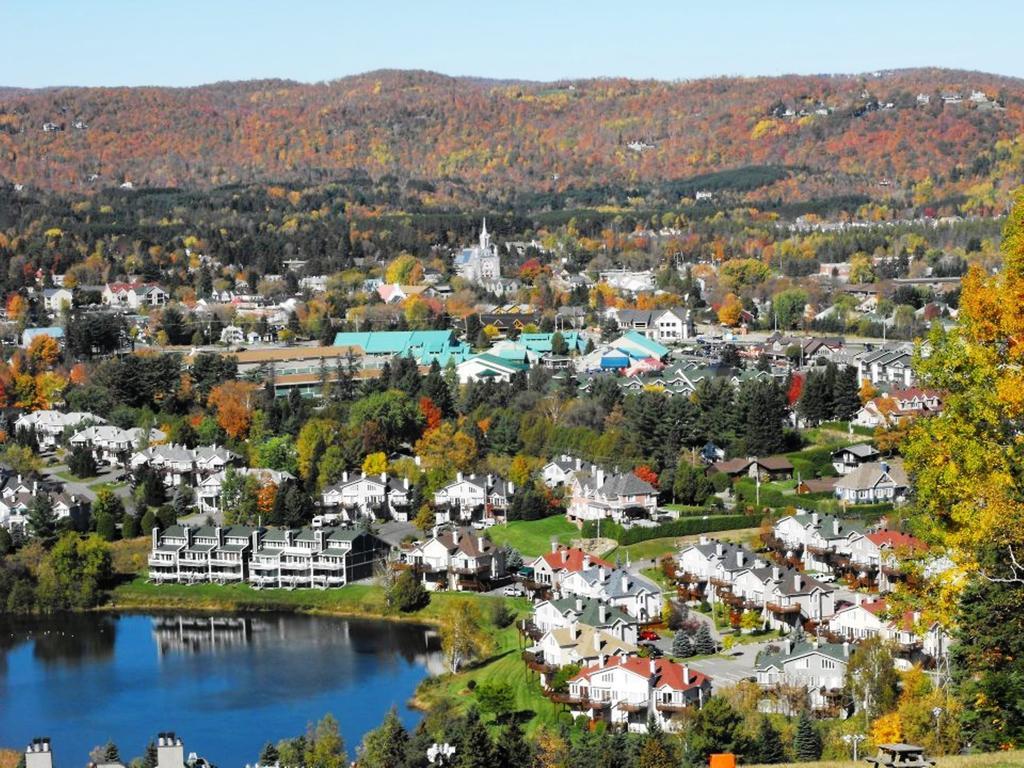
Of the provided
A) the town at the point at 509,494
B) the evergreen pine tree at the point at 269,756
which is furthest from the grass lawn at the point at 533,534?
the evergreen pine tree at the point at 269,756

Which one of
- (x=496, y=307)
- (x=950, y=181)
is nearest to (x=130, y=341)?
(x=496, y=307)

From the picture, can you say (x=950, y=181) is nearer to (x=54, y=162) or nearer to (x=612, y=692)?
(x=54, y=162)

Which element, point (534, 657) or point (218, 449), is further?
point (218, 449)

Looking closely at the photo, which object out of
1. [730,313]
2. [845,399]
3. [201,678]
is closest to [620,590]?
[201,678]

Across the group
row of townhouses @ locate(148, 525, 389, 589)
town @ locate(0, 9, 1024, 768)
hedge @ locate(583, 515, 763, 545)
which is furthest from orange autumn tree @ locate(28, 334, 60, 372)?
hedge @ locate(583, 515, 763, 545)

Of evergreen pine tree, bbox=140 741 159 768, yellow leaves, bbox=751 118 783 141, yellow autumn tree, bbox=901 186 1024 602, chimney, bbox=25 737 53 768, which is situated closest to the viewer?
yellow autumn tree, bbox=901 186 1024 602

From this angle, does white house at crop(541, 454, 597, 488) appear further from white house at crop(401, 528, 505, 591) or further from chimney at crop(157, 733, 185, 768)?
chimney at crop(157, 733, 185, 768)
